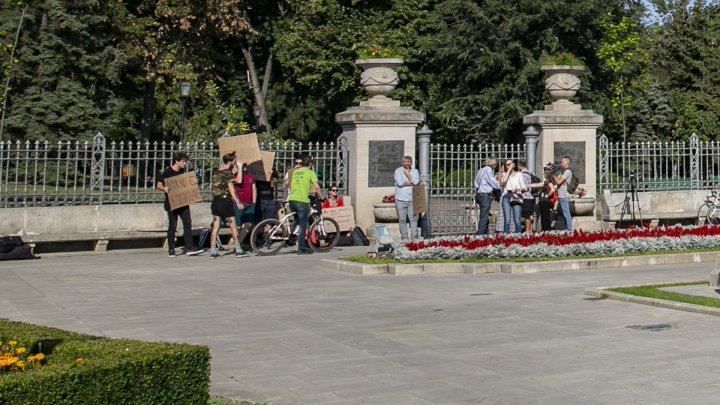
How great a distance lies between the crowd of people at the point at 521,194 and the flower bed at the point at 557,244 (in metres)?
2.64

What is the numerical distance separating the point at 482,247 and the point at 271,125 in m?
40.0

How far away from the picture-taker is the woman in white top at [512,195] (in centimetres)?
2180

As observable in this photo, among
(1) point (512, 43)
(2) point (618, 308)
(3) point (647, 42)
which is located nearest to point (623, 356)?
(2) point (618, 308)

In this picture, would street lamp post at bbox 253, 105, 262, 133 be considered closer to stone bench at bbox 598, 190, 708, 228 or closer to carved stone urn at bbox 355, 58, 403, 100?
stone bench at bbox 598, 190, 708, 228

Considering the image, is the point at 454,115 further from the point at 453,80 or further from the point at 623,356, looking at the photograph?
the point at 623,356

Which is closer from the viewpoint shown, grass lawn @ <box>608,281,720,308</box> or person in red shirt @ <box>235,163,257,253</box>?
grass lawn @ <box>608,281,720,308</box>

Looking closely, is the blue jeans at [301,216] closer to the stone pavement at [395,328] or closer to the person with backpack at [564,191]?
the stone pavement at [395,328]

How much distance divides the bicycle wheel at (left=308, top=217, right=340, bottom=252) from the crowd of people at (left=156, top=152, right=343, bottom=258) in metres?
0.16

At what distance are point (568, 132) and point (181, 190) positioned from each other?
8.60m

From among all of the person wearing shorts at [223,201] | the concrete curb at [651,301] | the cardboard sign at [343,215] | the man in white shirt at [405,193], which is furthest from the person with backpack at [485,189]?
the concrete curb at [651,301]

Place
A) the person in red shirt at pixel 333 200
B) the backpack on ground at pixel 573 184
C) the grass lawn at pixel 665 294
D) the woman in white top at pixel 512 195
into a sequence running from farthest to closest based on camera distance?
1. the backpack on ground at pixel 573 184
2. the woman in white top at pixel 512 195
3. the person in red shirt at pixel 333 200
4. the grass lawn at pixel 665 294

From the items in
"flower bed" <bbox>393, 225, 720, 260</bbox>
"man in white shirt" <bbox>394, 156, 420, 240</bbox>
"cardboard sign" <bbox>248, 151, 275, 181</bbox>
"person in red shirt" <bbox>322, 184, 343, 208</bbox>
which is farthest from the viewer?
"person in red shirt" <bbox>322, 184, 343, 208</bbox>

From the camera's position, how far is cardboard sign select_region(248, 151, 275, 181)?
2075 cm

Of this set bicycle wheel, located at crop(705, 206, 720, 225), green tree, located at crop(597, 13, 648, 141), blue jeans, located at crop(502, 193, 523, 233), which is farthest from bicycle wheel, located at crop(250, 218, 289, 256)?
green tree, located at crop(597, 13, 648, 141)
